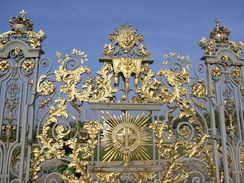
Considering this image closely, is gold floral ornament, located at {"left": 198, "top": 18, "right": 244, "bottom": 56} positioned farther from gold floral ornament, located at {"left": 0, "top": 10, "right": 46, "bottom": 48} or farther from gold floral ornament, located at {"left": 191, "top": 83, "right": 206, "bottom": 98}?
gold floral ornament, located at {"left": 0, "top": 10, "right": 46, "bottom": 48}

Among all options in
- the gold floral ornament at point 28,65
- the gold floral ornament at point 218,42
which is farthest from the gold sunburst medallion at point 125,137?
the gold floral ornament at point 218,42

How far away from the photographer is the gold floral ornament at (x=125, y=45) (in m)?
4.25

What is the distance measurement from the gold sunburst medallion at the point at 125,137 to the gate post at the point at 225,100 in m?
1.27

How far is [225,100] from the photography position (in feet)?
14.4

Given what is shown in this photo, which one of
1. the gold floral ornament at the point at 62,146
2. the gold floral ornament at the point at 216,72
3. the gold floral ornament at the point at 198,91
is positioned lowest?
the gold floral ornament at the point at 62,146

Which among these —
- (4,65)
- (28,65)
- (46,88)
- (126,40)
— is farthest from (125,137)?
(4,65)

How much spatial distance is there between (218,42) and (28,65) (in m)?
3.60

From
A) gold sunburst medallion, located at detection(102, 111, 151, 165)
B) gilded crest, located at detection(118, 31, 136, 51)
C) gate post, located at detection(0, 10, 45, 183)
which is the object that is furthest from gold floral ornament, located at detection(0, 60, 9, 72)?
gilded crest, located at detection(118, 31, 136, 51)

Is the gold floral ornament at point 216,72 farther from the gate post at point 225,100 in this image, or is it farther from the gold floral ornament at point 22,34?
the gold floral ornament at point 22,34

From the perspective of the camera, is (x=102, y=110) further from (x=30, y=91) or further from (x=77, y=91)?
(x=30, y=91)

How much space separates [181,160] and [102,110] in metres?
1.60

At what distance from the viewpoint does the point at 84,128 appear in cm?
392

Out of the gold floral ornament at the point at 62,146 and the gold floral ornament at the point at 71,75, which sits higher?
the gold floral ornament at the point at 71,75

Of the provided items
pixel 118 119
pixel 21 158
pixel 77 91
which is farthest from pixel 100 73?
pixel 21 158
